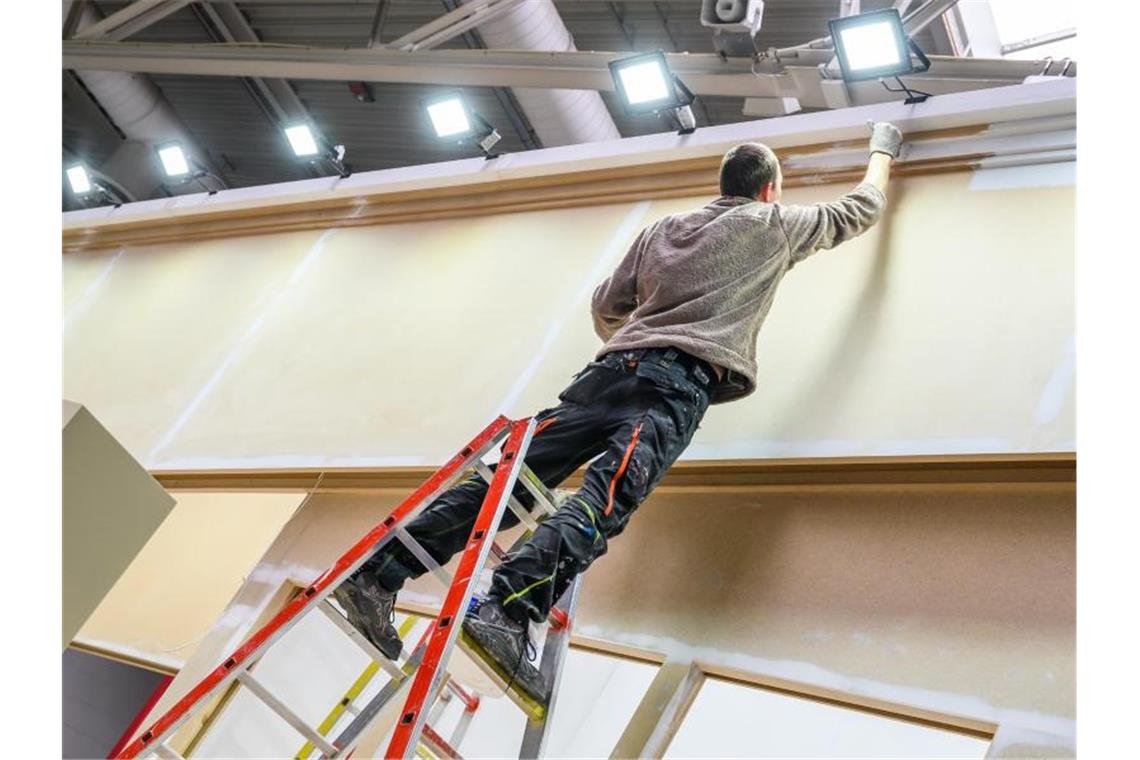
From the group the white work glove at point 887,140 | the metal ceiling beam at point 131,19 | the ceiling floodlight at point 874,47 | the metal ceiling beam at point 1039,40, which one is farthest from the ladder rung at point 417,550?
the metal ceiling beam at point 131,19

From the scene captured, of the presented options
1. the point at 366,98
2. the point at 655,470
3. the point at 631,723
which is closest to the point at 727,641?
the point at 631,723

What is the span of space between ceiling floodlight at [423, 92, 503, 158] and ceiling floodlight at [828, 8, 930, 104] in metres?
1.28

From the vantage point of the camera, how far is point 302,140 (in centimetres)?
528

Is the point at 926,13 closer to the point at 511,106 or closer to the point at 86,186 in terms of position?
the point at 511,106

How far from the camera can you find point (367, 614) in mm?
2396

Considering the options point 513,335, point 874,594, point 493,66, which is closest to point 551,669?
point 874,594

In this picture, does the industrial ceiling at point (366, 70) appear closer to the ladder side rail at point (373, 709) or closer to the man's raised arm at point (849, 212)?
the man's raised arm at point (849, 212)

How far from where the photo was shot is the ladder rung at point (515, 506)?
8.24 ft

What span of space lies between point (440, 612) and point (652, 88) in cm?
227

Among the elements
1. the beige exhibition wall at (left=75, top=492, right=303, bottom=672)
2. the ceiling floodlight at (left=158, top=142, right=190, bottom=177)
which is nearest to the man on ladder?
the beige exhibition wall at (left=75, top=492, right=303, bottom=672)

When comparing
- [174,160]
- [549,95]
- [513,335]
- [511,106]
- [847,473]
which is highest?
[511,106]

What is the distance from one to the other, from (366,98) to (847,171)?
16.6 ft

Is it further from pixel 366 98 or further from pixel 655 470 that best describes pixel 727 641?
pixel 366 98

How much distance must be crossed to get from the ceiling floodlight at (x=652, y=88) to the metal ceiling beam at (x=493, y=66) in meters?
0.45
